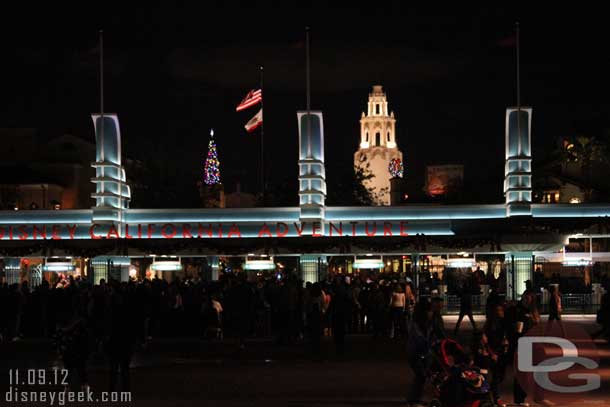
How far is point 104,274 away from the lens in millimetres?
41719

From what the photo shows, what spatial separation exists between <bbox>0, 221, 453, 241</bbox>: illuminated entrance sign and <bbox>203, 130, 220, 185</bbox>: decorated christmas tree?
166ft

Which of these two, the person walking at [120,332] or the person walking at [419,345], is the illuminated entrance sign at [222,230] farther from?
the person walking at [419,345]

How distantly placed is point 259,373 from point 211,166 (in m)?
73.9

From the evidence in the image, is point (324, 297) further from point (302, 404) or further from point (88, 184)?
point (88, 184)

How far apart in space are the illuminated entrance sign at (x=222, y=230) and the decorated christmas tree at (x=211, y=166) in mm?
50473

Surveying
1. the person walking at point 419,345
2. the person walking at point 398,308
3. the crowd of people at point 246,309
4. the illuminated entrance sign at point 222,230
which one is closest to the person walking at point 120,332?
the crowd of people at point 246,309

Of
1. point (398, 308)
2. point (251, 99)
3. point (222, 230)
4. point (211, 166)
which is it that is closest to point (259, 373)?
point (398, 308)

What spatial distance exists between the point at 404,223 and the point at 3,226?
1509 centimetres

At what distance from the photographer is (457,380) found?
48.0ft

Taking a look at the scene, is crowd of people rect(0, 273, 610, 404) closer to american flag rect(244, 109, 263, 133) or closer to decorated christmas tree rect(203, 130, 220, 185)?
american flag rect(244, 109, 263, 133)

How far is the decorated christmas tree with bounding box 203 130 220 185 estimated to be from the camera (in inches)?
3711

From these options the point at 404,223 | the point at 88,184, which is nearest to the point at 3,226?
the point at 404,223

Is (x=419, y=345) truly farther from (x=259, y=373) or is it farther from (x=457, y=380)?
(x=259, y=373)

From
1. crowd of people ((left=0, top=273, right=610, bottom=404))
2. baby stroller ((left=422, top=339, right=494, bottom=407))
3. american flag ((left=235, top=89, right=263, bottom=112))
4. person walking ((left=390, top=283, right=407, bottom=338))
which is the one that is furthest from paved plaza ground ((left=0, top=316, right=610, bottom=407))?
american flag ((left=235, top=89, right=263, bottom=112))
